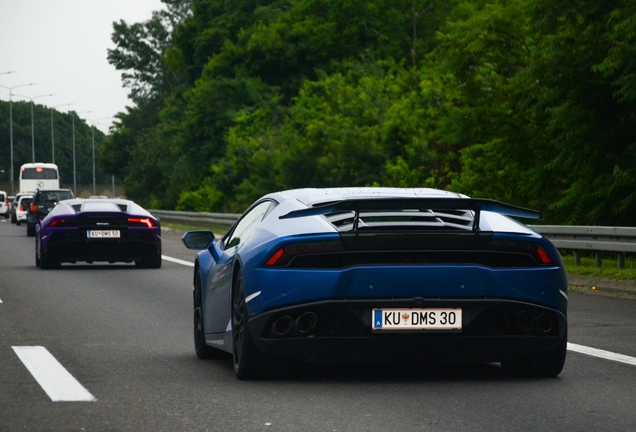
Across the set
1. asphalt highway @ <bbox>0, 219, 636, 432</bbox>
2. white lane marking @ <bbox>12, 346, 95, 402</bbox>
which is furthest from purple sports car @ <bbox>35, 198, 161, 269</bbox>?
white lane marking @ <bbox>12, 346, 95, 402</bbox>

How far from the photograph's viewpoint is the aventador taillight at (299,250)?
26.1ft

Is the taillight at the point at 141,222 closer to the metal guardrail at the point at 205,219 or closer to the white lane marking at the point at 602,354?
the white lane marking at the point at 602,354

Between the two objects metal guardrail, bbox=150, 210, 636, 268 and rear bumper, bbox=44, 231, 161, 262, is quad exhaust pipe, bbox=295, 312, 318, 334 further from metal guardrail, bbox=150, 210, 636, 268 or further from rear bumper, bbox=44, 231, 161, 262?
rear bumper, bbox=44, 231, 161, 262

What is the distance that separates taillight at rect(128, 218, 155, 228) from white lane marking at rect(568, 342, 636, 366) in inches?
543

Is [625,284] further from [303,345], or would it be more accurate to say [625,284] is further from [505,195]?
[505,195]

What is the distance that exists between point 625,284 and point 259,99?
4794 centimetres

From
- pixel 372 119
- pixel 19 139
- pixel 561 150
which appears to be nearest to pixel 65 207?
pixel 561 150

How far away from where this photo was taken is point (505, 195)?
103 ft

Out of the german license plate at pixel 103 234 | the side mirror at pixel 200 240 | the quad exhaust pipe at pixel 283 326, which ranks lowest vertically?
the german license plate at pixel 103 234

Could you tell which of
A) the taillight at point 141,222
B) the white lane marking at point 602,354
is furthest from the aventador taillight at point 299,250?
the taillight at point 141,222

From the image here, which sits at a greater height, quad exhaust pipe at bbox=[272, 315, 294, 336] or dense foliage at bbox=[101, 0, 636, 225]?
dense foliage at bbox=[101, 0, 636, 225]

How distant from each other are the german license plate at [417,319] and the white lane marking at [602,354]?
2.01 m

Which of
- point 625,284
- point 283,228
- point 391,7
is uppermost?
point 391,7

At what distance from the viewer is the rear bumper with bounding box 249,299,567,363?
7.95 metres
